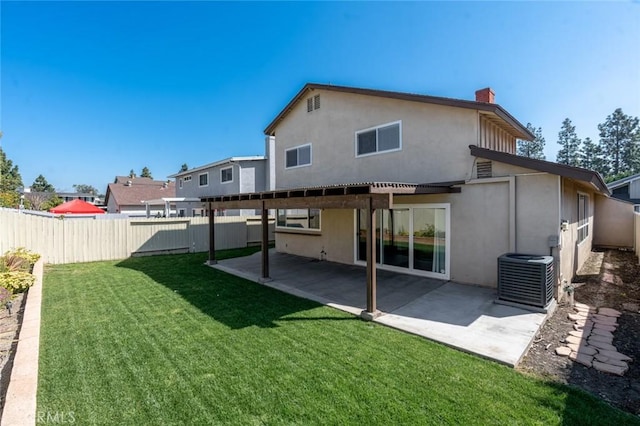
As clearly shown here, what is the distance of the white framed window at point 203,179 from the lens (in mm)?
22484

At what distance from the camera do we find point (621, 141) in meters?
48.0

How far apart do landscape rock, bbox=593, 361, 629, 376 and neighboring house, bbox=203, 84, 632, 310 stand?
299 centimetres

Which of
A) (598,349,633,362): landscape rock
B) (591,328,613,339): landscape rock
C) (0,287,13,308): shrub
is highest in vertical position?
(0,287,13,308): shrub

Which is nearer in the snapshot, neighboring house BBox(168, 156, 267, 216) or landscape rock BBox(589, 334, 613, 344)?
landscape rock BBox(589, 334, 613, 344)

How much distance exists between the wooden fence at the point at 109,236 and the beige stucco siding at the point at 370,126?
4745mm

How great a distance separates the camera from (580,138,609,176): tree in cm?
4938

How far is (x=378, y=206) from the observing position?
6180 mm

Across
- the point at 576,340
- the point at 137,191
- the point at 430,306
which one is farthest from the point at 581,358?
the point at 137,191

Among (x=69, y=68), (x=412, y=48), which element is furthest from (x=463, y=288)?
(x=69, y=68)

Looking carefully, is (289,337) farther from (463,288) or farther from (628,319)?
(628,319)

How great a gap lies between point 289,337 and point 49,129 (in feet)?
88.0

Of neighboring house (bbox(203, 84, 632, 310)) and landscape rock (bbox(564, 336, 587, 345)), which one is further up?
neighboring house (bbox(203, 84, 632, 310))

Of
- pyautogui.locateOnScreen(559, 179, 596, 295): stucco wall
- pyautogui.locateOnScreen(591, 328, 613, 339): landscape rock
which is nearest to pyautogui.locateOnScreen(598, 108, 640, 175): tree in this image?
pyautogui.locateOnScreen(559, 179, 596, 295): stucco wall

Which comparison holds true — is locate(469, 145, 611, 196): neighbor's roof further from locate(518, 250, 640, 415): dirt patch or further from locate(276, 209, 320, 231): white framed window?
locate(276, 209, 320, 231): white framed window
